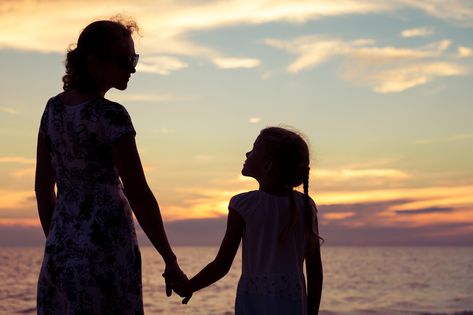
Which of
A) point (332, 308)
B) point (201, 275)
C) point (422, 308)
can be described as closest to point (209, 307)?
point (332, 308)

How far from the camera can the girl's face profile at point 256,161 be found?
405 cm

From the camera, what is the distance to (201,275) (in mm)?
4266

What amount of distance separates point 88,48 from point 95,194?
739 millimetres

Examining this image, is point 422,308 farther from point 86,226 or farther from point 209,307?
point 86,226

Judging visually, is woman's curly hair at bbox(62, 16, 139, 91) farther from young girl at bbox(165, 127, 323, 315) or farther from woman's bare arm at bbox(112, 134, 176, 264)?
young girl at bbox(165, 127, 323, 315)

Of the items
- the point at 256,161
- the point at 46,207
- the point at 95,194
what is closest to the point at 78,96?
the point at 95,194

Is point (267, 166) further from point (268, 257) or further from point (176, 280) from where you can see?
point (176, 280)

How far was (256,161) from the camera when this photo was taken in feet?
13.3

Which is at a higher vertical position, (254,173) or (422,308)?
(254,173)

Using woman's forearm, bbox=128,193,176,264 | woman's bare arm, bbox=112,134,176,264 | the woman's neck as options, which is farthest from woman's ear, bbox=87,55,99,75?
woman's forearm, bbox=128,193,176,264

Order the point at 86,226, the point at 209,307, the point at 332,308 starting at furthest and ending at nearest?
1. the point at 332,308
2. the point at 209,307
3. the point at 86,226

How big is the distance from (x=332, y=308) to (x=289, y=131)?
77.1 ft

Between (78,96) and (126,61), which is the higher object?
(126,61)

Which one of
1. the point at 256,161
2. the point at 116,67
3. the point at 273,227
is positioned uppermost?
the point at 116,67
